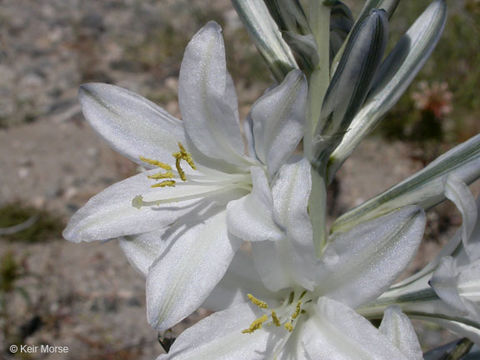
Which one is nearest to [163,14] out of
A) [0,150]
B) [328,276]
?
[0,150]

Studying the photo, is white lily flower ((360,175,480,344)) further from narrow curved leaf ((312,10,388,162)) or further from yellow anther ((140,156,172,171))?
yellow anther ((140,156,172,171))

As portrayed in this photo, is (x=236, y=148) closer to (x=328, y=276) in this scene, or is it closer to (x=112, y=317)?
(x=328, y=276)

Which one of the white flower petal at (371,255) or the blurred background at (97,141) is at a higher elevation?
the white flower petal at (371,255)

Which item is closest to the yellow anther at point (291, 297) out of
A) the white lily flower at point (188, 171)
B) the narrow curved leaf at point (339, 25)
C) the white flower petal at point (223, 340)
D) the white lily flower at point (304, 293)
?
the white lily flower at point (304, 293)

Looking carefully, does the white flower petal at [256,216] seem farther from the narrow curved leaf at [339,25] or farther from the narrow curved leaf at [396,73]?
the narrow curved leaf at [339,25]

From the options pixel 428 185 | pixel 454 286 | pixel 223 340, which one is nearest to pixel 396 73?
pixel 428 185

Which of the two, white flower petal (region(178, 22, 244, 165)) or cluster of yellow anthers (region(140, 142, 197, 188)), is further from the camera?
cluster of yellow anthers (region(140, 142, 197, 188))

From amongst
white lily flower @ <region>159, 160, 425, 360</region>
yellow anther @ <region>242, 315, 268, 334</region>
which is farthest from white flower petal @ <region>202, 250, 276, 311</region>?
yellow anther @ <region>242, 315, 268, 334</region>
